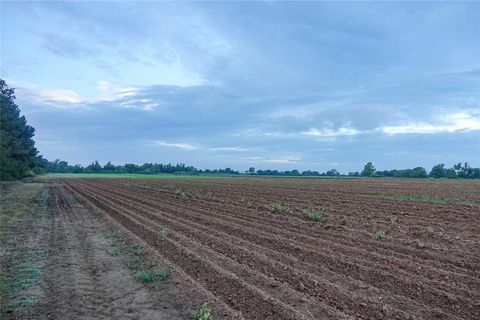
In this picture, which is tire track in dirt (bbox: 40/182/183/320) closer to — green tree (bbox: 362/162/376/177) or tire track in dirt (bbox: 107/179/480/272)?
tire track in dirt (bbox: 107/179/480/272)

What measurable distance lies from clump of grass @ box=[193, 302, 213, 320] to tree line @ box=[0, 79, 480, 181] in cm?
3414

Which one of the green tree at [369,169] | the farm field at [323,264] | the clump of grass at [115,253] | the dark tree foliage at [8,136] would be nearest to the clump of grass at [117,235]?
the farm field at [323,264]

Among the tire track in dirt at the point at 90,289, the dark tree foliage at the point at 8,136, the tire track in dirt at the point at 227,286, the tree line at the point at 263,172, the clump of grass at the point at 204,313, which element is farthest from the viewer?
the tree line at the point at 263,172

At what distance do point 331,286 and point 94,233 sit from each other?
9.06m

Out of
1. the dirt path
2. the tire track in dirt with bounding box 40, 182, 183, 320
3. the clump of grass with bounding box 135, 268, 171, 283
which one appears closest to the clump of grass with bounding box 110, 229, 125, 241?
the dirt path

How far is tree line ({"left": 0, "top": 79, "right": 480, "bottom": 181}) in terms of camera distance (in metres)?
39.3

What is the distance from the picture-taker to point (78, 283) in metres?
7.28

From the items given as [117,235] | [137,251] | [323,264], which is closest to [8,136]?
[117,235]

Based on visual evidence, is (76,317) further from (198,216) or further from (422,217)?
(422,217)

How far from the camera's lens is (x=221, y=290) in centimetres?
660

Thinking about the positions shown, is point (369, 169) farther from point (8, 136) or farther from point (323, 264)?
point (323, 264)

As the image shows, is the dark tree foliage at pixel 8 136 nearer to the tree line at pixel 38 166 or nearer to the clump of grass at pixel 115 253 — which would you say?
the tree line at pixel 38 166

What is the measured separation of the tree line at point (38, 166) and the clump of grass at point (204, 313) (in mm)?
34145

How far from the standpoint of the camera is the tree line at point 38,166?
3934 cm
